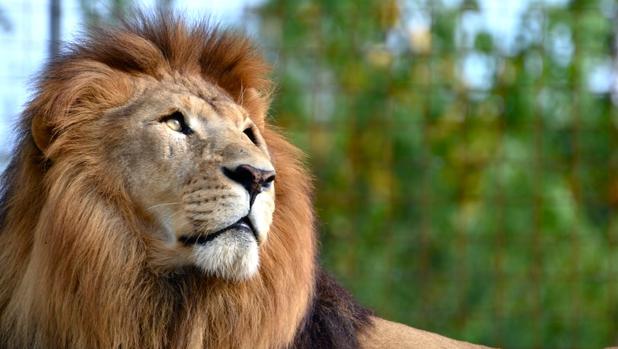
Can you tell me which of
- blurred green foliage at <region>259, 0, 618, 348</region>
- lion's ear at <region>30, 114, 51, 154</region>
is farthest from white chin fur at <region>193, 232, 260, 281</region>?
blurred green foliage at <region>259, 0, 618, 348</region>

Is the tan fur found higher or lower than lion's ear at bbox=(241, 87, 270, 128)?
lower

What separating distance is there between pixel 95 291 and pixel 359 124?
5.21 m

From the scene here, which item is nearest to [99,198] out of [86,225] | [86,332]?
[86,225]

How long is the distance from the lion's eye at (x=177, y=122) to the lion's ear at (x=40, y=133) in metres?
0.34

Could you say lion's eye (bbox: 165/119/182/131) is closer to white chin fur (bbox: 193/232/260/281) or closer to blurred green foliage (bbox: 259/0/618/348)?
white chin fur (bbox: 193/232/260/281)

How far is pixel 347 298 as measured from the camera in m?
4.59

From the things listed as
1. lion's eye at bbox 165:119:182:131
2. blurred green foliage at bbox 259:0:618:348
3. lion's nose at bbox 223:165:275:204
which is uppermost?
lion's eye at bbox 165:119:182:131

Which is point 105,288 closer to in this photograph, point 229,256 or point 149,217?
point 149,217

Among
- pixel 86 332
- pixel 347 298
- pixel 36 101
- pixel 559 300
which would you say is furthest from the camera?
pixel 559 300

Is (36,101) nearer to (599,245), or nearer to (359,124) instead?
(359,124)

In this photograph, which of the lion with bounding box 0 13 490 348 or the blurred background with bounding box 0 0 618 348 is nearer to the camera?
the lion with bounding box 0 13 490 348

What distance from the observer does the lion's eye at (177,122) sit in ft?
13.4

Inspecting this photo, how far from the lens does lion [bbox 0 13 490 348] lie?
3.91m

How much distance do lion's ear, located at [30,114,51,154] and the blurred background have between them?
4.55 m
